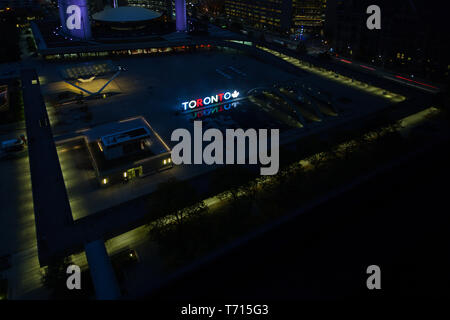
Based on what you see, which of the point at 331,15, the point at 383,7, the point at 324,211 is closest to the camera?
the point at 324,211

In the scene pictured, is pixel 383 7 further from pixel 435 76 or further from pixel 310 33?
pixel 310 33

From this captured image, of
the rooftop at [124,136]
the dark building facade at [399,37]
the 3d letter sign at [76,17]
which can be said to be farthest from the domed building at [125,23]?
the rooftop at [124,136]

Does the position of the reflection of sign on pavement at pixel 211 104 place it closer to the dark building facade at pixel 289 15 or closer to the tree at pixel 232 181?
the tree at pixel 232 181

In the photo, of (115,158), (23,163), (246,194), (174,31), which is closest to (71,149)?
(23,163)

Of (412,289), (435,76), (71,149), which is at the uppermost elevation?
(435,76)

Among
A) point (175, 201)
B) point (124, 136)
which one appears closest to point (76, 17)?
point (124, 136)

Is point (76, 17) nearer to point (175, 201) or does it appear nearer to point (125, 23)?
point (125, 23)
